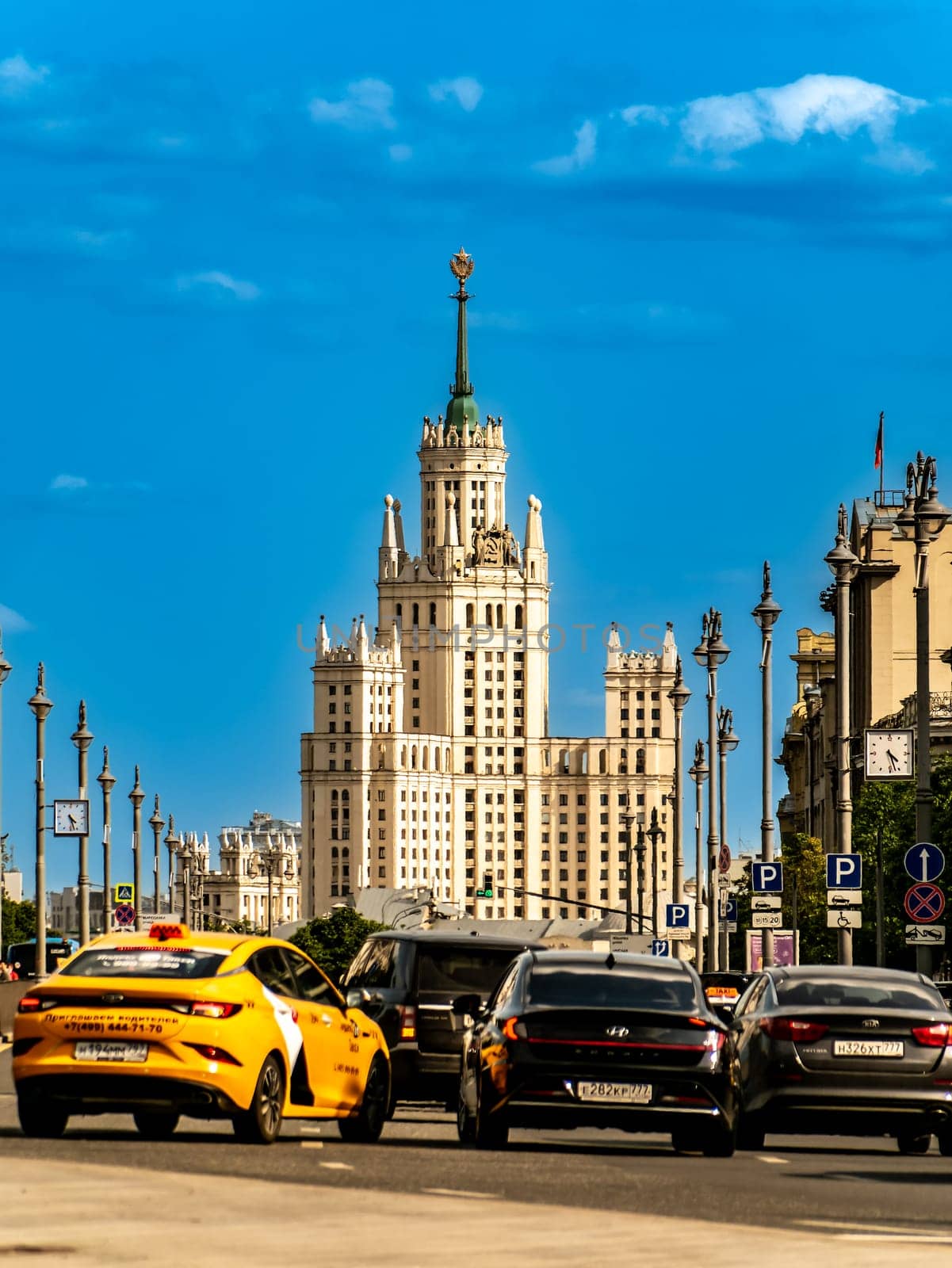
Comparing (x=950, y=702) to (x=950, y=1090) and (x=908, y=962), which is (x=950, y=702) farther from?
(x=950, y=1090)

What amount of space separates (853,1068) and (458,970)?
478 cm

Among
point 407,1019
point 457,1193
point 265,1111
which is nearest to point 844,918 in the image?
point 407,1019

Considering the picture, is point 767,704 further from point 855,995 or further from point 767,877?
point 855,995

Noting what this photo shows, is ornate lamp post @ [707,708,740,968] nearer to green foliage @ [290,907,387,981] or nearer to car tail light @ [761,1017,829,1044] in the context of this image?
car tail light @ [761,1017,829,1044]

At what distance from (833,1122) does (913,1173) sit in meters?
2.52

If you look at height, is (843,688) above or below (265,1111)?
above

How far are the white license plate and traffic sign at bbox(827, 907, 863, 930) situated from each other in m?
22.8

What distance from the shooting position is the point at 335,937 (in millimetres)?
188750

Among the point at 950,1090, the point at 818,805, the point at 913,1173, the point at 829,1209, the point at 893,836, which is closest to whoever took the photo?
the point at 829,1209

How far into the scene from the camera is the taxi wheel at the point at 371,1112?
19609mm

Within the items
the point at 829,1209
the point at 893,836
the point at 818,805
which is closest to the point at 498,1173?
the point at 829,1209

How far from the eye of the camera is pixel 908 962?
88.7m

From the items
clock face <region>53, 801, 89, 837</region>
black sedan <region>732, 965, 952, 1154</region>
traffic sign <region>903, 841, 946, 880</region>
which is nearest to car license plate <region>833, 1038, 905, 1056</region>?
black sedan <region>732, 965, 952, 1154</region>

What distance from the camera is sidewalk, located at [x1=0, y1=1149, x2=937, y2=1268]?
10984 millimetres
